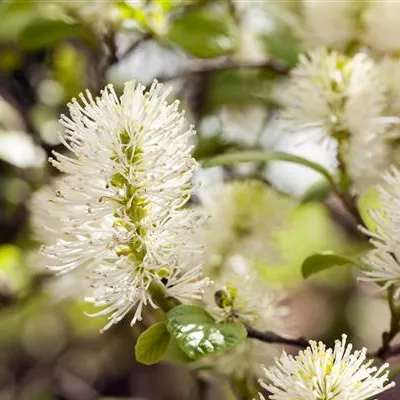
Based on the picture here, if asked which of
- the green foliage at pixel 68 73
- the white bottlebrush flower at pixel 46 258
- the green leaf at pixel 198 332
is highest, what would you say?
the green foliage at pixel 68 73

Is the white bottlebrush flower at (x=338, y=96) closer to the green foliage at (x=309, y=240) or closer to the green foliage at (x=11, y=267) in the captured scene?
the green foliage at (x=11, y=267)

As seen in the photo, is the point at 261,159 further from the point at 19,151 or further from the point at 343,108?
the point at 19,151

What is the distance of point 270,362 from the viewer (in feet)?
3.22

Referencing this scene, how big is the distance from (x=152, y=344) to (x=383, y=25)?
0.59m

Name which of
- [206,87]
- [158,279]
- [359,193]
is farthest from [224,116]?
[158,279]

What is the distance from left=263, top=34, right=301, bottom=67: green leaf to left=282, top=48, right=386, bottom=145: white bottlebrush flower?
236 mm

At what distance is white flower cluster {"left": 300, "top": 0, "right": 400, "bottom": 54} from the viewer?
1.15 meters

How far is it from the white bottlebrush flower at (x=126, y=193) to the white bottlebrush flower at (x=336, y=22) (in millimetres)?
485

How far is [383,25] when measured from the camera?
1.15m

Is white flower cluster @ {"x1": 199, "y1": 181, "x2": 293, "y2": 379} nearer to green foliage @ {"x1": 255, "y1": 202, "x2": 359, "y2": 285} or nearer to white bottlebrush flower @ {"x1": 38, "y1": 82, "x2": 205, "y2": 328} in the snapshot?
white bottlebrush flower @ {"x1": 38, "y1": 82, "x2": 205, "y2": 328}

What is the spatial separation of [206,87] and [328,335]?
0.79m

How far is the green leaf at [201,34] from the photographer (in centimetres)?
120

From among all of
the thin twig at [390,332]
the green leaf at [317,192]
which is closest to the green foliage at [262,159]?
the green leaf at [317,192]

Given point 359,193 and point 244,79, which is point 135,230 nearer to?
point 359,193
